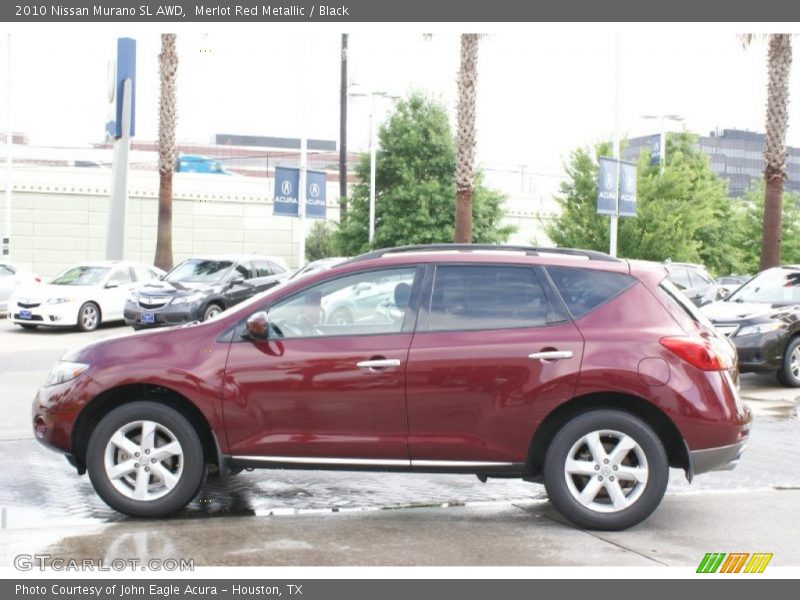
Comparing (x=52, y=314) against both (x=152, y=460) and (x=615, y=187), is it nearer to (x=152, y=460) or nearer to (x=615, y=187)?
(x=615, y=187)

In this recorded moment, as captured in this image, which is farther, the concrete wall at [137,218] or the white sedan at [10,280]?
the concrete wall at [137,218]

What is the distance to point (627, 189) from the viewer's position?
23.1m

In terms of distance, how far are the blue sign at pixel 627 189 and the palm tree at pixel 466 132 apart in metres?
3.65

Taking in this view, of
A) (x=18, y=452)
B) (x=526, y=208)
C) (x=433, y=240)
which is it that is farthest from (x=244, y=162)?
(x=18, y=452)

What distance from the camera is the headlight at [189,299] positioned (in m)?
20.7

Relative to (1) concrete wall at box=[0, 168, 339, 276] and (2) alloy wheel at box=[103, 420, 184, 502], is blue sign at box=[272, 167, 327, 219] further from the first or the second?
(2) alloy wheel at box=[103, 420, 184, 502]

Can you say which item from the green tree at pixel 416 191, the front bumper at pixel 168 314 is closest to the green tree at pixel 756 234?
the green tree at pixel 416 191

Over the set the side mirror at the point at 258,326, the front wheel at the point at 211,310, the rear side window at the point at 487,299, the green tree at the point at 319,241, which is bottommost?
the front wheel at the point at 211,310

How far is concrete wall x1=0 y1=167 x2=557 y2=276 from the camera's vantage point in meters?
41.6

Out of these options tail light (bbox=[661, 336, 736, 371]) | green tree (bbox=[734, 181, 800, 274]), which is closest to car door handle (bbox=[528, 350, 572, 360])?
tail light (bbox=[661, 336, 736, 371])

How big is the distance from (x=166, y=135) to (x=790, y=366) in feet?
64.3

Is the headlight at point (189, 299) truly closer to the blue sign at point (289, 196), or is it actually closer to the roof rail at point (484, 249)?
the blue sign at point (289, 196)

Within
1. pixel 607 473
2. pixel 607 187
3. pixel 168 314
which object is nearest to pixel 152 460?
pixel 607 473
